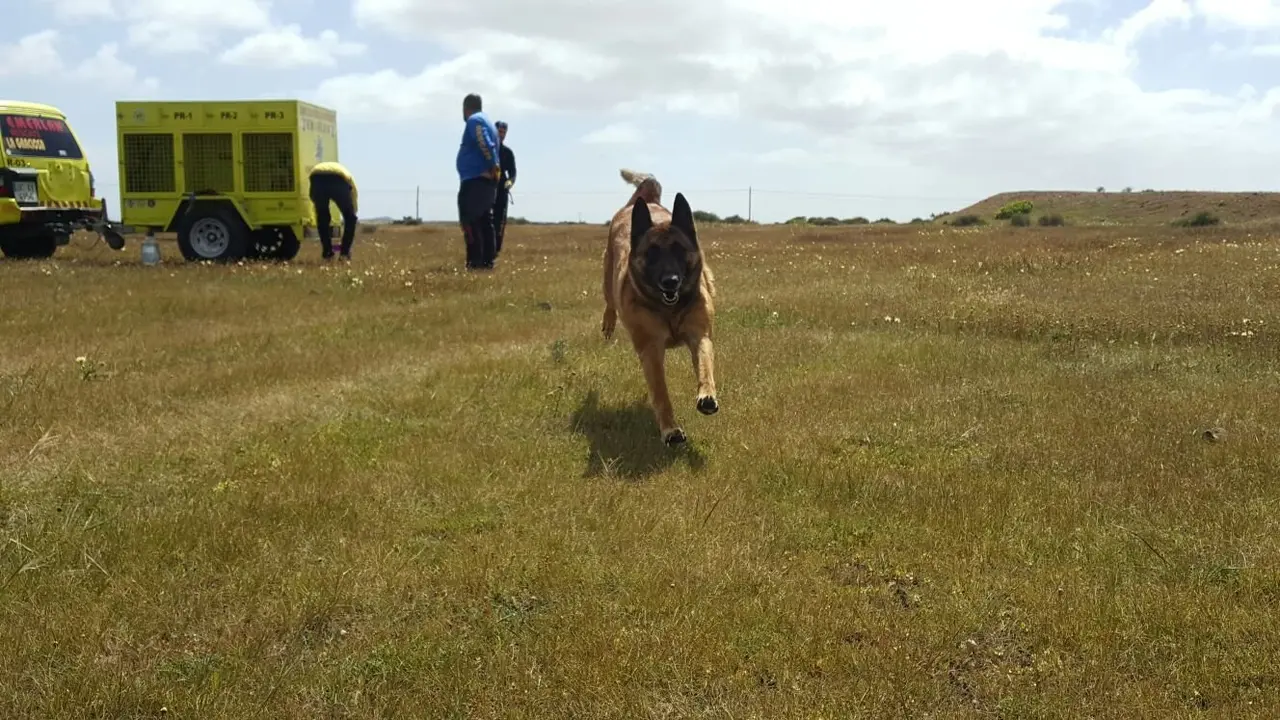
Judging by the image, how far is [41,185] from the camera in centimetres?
1598

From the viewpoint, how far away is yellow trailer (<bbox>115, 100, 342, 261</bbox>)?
15.6 m

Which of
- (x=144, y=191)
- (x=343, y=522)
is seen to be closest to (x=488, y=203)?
(x=144, y=191)

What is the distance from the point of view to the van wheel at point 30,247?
17062mm

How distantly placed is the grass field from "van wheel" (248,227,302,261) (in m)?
7.97

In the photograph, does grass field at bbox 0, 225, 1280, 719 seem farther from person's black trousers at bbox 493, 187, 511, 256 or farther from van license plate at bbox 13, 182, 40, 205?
van license plate at bbox 13, 182, 40, 205

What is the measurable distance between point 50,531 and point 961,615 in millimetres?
3729

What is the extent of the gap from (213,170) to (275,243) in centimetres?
171

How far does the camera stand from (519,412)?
6332 mm

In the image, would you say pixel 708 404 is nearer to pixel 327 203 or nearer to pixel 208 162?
pixel 327 203

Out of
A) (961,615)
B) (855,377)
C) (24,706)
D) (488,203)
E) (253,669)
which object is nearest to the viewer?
(24,706)

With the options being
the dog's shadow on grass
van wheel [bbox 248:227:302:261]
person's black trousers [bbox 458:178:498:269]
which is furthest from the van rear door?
the dog's shadow on grass

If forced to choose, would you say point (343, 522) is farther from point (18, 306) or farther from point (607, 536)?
point (18, 306)

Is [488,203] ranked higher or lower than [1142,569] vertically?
higher

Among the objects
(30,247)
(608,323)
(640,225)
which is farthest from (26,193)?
(640,225)
